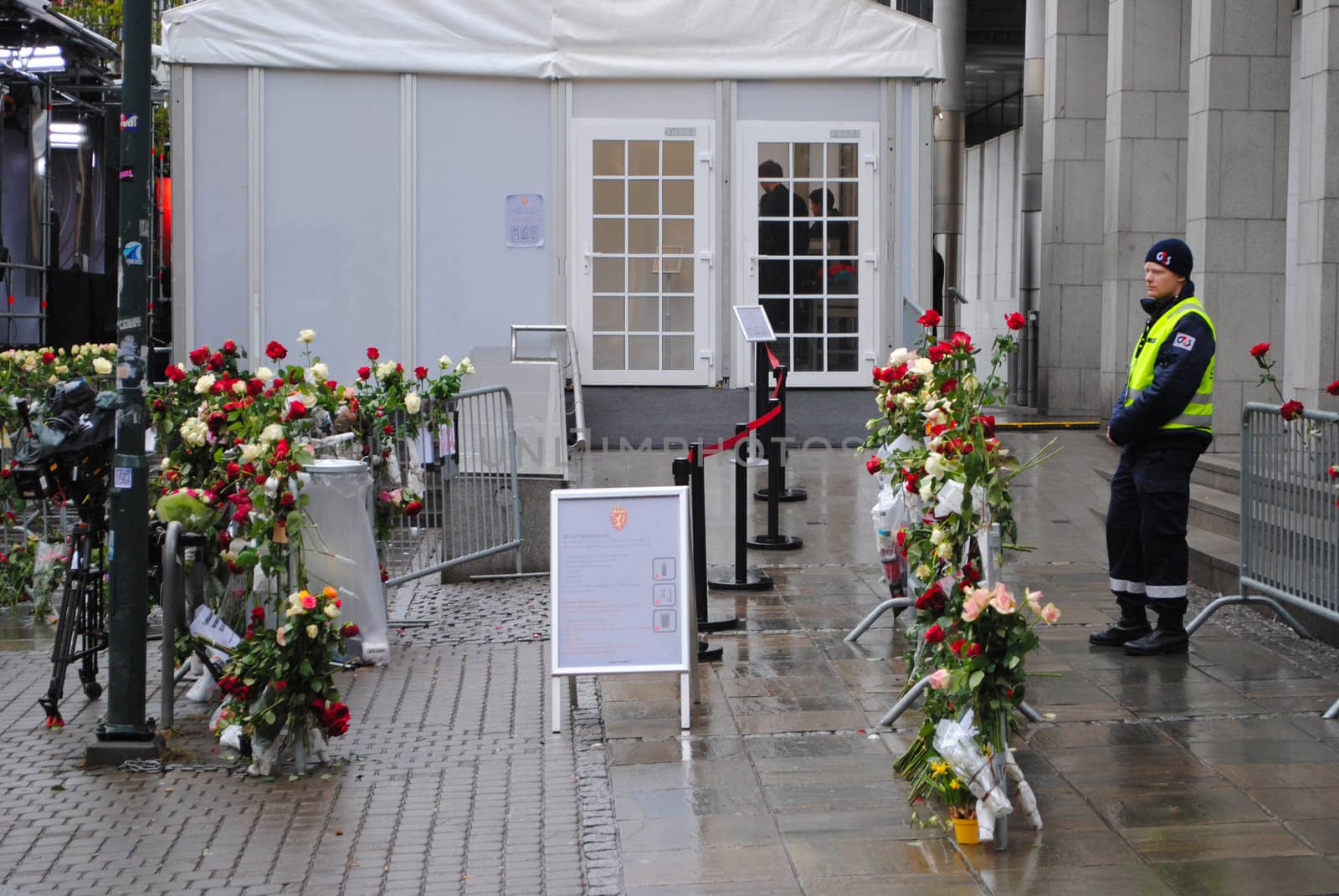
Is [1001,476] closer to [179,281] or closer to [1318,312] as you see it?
[1318,312]

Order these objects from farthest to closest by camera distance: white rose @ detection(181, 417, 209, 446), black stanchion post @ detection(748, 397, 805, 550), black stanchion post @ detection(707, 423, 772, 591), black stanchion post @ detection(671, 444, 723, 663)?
1. black stanchion post @ detection(748, 397, 805, 550)
2. black stanchion post @ detection(707, 423, 772, 591)
3. black stanchion post @ detection(671, 444, 723, 663)
4. white rose @ detection(181, 417, 209, 446)

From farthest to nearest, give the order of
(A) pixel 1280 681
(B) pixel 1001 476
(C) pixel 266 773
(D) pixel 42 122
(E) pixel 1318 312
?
(D) pixel 42 122 < (E) pixel 1318 312 < (A) pixel 1280 681 < (C) pixel 266 773 < (B) pixel 1001 476

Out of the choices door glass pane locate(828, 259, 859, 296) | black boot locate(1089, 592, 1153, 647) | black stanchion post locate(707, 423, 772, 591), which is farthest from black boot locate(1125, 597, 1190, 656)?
door glass pane locate(828, 259, 859, 296)

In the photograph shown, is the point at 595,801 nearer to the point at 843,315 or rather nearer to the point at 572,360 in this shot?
the point at 572,360

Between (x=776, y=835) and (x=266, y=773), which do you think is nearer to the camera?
(x=776, y=835)

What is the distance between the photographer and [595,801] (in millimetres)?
5660

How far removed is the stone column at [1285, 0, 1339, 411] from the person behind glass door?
5.19 meters

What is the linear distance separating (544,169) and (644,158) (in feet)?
3.38

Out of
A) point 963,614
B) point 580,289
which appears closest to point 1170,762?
point 963,614

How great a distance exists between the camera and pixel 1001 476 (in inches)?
221

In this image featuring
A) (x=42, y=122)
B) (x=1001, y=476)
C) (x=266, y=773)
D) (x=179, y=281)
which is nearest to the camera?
(x=1001, y=476)

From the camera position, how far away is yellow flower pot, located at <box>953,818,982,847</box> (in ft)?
16.7

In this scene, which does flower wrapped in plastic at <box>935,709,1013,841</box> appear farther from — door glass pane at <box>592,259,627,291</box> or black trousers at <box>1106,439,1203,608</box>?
door glass pane at <box>592,259,627,291</box>

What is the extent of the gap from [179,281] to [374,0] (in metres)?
3.35
